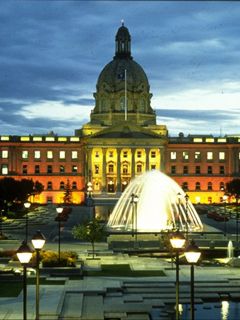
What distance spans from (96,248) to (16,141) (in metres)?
112

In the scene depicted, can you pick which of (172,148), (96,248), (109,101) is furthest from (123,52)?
(96,248)

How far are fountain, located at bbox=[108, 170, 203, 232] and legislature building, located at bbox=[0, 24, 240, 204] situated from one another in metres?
70.7

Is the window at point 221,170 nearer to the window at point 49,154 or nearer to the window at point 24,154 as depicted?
the window at point 49,154

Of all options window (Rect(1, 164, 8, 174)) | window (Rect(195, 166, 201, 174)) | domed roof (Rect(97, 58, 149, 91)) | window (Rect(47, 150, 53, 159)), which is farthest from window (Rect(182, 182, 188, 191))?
window (Rect(1, 164, 8, 174))

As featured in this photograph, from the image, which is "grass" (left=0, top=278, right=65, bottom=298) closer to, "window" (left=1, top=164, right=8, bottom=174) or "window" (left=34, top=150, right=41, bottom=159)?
"window" (left=1, top=164, right=8, bottom=174)

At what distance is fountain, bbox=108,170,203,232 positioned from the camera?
67.3 meters

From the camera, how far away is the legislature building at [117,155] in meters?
158

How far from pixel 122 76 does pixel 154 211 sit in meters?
102

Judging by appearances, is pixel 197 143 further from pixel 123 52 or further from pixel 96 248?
pixel 96 248

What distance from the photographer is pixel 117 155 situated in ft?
519

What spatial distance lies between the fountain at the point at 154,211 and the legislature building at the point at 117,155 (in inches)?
2783

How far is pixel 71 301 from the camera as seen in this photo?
1166 inches

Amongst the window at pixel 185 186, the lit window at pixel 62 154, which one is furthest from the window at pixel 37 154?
the window at pixel 185 186

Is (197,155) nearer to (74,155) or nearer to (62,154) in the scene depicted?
(74,155)
